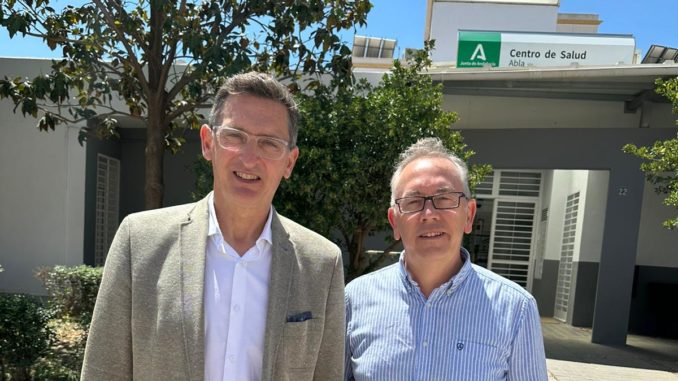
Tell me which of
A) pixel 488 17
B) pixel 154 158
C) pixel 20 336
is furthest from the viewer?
pixel 488 17

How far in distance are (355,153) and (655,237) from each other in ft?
26.3

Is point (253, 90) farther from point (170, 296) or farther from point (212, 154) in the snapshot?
point (170, 296)

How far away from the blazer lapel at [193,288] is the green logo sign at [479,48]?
9857 millimetres

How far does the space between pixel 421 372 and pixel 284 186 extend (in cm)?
279

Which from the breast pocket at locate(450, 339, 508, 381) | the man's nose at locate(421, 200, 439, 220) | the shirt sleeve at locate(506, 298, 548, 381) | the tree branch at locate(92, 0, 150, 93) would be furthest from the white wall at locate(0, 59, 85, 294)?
the shirt sleeve at locate(506, 298, 548, 381)

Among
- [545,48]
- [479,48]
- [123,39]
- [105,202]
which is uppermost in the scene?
[545,48]

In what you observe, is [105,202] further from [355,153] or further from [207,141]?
[207,141]

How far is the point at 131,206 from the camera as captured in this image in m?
9.88

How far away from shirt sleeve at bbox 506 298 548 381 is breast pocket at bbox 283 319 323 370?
0.71 metres

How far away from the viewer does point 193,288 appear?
1429mm

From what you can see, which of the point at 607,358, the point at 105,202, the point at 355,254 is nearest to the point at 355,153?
the point at 355,254

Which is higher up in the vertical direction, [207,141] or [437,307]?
[207,141]

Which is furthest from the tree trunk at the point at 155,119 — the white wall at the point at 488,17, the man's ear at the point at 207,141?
the white wall at the point at 488,17

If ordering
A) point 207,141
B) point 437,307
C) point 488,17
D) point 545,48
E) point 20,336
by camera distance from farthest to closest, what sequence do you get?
1. point 488,17
2. point 545,48
3. point 20,336
4. point 437,307
5. point 207,141
